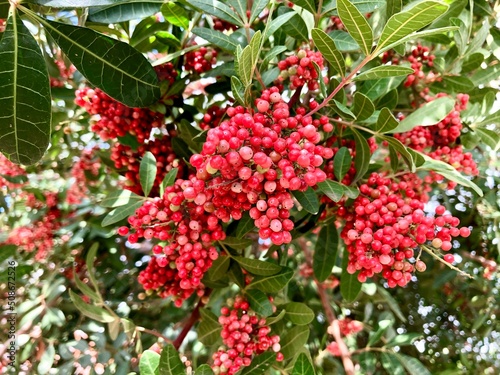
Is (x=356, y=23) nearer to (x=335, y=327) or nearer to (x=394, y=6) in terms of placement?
(x=394, y=6)

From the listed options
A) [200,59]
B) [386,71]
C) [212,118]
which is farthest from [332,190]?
[200,59]

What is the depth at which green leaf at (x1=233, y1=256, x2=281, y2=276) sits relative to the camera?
131cm

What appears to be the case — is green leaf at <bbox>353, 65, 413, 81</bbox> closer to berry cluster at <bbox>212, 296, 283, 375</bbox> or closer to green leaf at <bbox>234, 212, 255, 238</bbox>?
green leaf at <bbox>234, 212, 255, 238</bbox>

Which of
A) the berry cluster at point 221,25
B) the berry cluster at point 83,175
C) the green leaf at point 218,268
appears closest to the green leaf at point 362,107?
the green leaf at point 218,268

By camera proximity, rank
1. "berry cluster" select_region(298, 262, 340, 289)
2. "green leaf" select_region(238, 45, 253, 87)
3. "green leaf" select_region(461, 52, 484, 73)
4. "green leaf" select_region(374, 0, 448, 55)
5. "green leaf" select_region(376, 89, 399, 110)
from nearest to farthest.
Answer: "green leaf" select_region(374, 0, 448, 55), "green leaf" select_region(238, 45, 253, 87), "green leaf" select_region(376, 89, 399, 110), "green leaf" select_region(461, 52, 484, 73), "berry cluster" select_region(298, 262, 340, 289)

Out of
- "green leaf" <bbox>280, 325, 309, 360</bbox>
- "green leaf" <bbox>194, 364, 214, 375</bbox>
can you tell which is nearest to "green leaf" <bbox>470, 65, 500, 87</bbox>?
"green leaf" <bbox>280, 325, 309, 360</bbox>

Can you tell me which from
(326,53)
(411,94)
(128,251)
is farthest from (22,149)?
(128,251)

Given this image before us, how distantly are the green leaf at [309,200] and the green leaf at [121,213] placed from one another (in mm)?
493

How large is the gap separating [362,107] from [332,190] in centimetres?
25

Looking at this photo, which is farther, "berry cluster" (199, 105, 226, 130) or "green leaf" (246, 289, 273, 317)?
"berry cluster" (199, 105, 226, 130)

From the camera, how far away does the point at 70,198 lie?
2586 mm

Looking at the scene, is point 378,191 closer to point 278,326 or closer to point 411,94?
point 278,326

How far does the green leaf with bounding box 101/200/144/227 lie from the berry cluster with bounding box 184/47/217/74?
54 cm

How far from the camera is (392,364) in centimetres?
203
